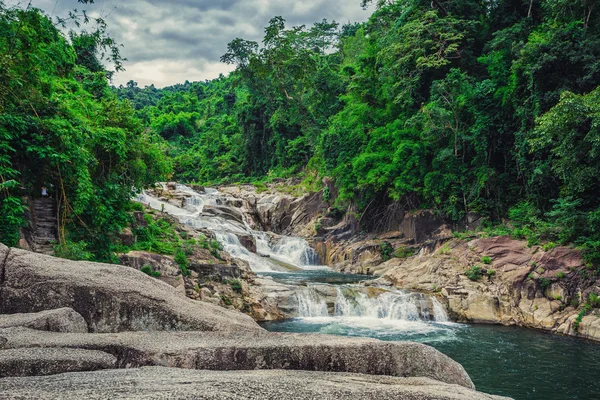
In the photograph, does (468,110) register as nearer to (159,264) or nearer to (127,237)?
(159,264)

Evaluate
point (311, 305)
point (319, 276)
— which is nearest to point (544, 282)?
point (311, 305)

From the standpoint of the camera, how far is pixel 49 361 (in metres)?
4.06

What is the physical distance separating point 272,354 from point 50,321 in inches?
121

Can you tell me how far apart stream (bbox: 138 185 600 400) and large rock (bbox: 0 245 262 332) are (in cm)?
678

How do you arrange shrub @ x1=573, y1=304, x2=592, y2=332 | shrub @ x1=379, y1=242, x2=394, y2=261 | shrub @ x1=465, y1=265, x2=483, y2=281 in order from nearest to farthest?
shrub @ x1=573, y1=304, x2=592, y2=332 → shrub @ x1=465, y1=265, x2=483, y2=281 → shrub @ x1=379, y1=242, x2=394, y2=261

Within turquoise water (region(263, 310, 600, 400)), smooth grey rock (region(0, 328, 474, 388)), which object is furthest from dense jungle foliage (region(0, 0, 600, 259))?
smooth grey rock (region(0, 328, 474, 388))

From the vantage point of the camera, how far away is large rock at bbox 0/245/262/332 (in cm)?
602

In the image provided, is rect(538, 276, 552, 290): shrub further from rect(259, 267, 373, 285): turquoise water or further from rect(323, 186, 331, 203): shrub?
rect(323, 186, 331, 203): shrub

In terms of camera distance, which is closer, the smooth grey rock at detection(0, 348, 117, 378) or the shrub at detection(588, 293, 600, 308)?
the smooth grey rock at detection(0, 348, 117, 378)

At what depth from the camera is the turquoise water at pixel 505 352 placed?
9.23m

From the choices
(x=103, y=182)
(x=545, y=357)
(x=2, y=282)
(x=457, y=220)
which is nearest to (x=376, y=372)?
(x=2, y=282)

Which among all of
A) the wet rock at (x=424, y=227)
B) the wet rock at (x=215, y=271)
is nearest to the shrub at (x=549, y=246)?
the wet rock at (x=424, y=227)

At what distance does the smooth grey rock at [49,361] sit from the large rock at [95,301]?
5.50ft

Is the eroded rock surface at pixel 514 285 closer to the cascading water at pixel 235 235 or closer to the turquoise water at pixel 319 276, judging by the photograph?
the turquoise water at pixel 319 276
